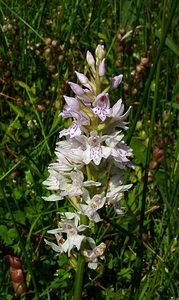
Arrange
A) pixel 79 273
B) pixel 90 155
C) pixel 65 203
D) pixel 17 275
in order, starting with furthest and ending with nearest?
1. pixel 65 203
2. pixel 17 275
3. pixel 79 273
4. pixel 90 155

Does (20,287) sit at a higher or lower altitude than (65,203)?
lower

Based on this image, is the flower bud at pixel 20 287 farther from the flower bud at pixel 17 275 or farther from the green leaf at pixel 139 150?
the green leaf at pixel 139 150

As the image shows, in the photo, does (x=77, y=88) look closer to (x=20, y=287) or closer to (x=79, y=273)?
(x=79, y=273)

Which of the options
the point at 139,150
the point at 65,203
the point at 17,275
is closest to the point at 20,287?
the point at 17,275

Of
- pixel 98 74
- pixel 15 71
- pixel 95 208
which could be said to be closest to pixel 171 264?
pixel 95 208

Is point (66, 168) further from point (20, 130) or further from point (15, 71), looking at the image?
point (15, 71)

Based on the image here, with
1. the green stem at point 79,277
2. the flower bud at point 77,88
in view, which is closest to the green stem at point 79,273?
the green stem at point 79,277

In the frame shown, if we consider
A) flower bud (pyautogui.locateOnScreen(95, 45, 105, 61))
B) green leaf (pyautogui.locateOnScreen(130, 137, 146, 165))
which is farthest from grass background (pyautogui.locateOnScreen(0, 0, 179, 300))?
flower bud (pyautogui.locateOnScreen(95, 45, 105, 61))
